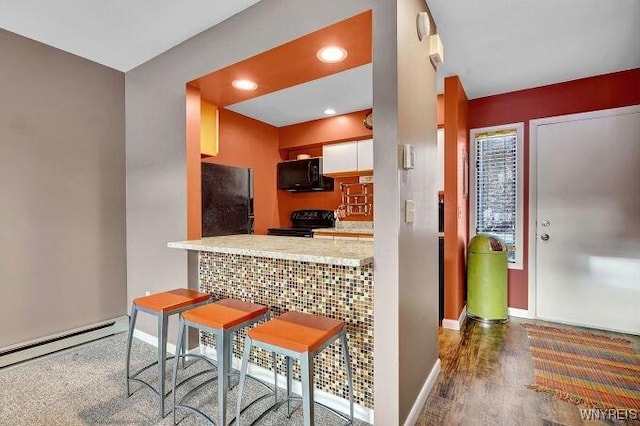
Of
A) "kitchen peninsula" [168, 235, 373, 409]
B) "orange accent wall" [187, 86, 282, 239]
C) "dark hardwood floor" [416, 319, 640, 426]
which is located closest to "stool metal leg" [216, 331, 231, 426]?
"kitchen peninsula" [168, 235, 373, 409]

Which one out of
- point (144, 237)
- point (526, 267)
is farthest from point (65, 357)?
point (526, 267)

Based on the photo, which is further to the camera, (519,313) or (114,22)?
(519,313)

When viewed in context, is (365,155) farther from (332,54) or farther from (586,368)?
(586,368)

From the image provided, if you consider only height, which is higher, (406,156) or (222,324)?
(406,156)

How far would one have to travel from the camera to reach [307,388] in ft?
4.19

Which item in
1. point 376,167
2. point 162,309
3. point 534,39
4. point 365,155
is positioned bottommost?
point 162,309

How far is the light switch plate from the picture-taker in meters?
1.67

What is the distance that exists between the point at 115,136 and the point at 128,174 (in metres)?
0.39

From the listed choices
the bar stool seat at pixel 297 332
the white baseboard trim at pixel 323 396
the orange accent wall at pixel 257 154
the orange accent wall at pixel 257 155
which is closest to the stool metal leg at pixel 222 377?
the bar stool seat at pixel 297 332

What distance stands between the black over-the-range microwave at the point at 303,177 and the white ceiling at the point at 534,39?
6.58ft

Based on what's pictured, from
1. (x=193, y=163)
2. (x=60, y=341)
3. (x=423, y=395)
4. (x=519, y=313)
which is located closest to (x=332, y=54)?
(x=193, y=163)

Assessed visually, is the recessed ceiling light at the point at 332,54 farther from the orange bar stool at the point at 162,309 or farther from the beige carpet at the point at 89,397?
the beige carpet at the point at 89,397

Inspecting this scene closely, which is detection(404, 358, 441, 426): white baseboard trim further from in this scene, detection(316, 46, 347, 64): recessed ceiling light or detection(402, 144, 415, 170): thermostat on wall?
detection(316, 46, 347, 64): recessed ceiling light

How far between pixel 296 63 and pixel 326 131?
2.37 m
